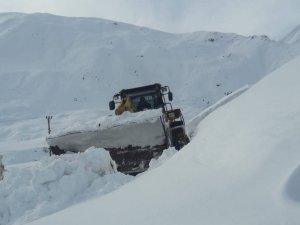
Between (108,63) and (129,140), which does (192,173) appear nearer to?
(129,140)

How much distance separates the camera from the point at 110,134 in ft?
28.7

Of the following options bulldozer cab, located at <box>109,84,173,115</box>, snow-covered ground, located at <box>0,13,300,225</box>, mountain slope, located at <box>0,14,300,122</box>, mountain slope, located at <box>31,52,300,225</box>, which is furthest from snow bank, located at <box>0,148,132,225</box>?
mountain slope, located at <box>0,14,300,122</box>

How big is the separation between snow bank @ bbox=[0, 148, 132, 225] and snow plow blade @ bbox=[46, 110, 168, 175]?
6.48ft

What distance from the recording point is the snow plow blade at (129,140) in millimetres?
8609

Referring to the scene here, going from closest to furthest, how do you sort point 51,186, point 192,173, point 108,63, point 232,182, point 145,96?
point 232,182 < point 192,173 < point 51,186 < point 145,96 < point 108,63

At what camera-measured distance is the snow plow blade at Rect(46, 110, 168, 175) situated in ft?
28.2

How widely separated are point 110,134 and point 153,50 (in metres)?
37.3

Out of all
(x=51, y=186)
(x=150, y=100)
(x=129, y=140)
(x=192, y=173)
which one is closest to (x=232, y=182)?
(x=192, y=173)

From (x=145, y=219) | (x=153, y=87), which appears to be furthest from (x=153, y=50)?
(x=145, y=219)

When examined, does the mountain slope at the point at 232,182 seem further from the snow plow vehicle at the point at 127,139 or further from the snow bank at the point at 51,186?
the snow plow vehicle at the point at 127,139

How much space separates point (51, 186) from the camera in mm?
6055

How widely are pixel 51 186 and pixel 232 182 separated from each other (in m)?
3.46

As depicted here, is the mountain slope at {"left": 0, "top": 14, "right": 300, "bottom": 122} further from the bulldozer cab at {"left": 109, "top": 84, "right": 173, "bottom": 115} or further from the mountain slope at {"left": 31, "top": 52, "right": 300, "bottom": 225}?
the mountain slope at {"left": 31, "top": 52, "right": 300, "bottom": 225}

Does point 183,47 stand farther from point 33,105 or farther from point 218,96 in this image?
point 33,105
